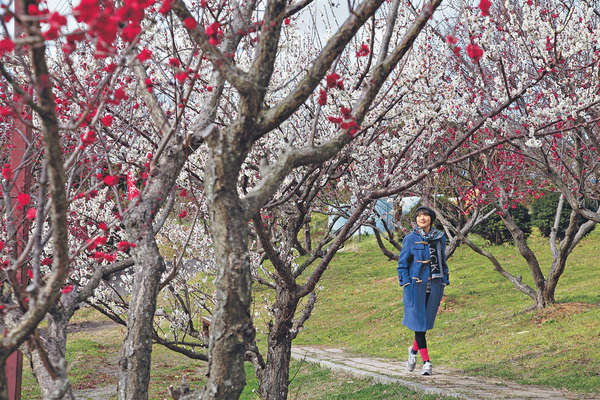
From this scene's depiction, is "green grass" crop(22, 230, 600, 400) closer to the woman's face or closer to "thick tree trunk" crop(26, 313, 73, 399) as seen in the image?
the woman's face

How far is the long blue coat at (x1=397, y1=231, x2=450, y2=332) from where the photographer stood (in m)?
7.35

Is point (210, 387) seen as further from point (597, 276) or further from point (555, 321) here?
point (597, 276)

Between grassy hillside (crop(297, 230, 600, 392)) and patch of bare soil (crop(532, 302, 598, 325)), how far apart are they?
0.8 inches

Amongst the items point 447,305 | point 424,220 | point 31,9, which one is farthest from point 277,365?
point 447,305

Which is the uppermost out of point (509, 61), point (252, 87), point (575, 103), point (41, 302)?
point (509, 61)

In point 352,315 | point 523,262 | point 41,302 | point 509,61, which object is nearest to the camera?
point 41,302

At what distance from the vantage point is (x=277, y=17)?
114 inches

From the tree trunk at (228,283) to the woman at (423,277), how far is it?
193 inches

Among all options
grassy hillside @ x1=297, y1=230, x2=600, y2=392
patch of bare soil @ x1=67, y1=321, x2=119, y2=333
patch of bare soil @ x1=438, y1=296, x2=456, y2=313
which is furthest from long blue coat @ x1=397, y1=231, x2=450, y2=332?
patch of bare soil @ x1=67, y1=321, x2=119, y2=333

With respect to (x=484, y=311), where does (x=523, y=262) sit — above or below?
above

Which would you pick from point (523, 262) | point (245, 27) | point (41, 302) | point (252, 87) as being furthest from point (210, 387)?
point (523, 262)

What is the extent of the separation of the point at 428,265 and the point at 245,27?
463 centimetres

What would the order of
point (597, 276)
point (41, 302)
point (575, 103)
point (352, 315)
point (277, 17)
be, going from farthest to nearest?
point (352, 315) < point (597, 276) < point (575, 103) < point (277, 17) < point (41, 302)

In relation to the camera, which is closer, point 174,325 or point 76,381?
point 174,325
